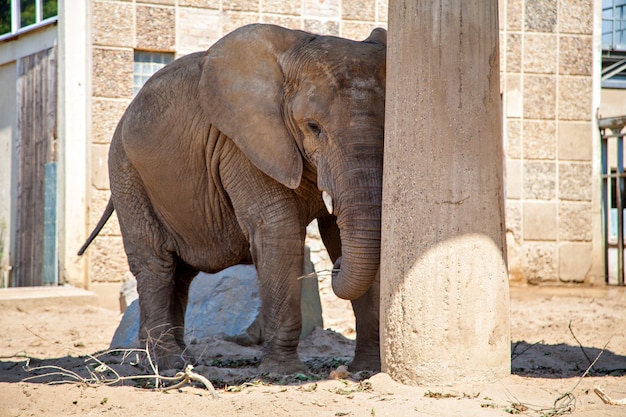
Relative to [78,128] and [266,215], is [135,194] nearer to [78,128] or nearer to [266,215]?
[266,215]

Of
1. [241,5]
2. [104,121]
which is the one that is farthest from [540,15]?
[104,121]

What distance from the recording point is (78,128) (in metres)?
10.7

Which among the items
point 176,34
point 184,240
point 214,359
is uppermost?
point 176,34

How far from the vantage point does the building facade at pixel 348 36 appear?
1061 centimetres

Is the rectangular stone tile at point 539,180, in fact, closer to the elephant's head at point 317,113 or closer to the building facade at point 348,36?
the building facade at point 348,36

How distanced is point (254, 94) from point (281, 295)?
127cm

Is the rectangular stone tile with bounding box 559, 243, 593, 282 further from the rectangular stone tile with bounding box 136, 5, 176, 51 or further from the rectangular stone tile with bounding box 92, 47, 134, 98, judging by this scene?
the rectangular stone tile with bounding box 92, 47, 134, 98

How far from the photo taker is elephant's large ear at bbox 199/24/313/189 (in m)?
5.59

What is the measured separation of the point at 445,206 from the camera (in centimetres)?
438

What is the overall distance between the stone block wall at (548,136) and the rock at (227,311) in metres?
4.40

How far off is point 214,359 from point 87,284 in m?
4.12

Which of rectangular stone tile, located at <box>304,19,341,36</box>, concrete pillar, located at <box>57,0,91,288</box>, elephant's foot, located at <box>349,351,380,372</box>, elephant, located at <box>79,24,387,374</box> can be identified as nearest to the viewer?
elephant, located at <box>79,24,387,374</box>

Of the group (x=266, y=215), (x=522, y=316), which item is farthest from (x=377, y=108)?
(x=522, y=316)

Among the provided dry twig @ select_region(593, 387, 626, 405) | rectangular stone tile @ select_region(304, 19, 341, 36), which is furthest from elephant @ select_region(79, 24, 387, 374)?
rectangular stone tile @ select_region(304, 19, 341, 36)
